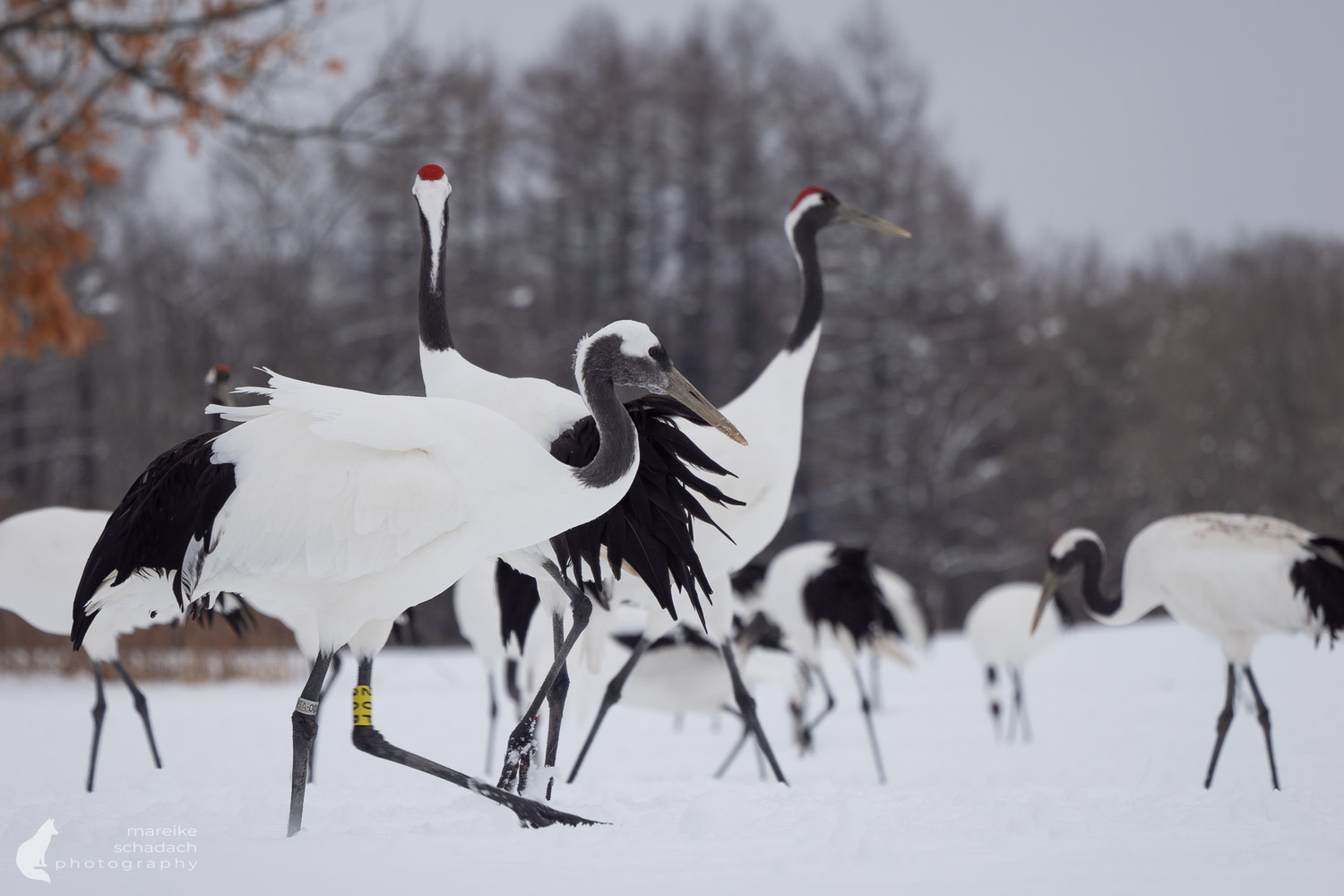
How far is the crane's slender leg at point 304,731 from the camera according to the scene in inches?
145

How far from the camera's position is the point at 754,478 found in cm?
521

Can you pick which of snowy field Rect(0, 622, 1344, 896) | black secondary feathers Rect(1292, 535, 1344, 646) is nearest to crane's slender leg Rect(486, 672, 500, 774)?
snowy field Rect(0, 622, 1344, 896)

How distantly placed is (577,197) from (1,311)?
18385mm

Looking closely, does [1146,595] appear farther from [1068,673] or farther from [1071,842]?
[1068,673]

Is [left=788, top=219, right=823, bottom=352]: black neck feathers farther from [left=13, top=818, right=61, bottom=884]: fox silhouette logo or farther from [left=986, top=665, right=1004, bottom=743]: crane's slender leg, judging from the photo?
[left=986, top=665, right=1004, bottom=743]: crane's slender leg

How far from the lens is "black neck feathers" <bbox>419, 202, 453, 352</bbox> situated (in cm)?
496

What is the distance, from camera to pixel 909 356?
22.2m

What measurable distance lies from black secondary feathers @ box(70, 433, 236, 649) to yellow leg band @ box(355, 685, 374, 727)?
1.91 ft

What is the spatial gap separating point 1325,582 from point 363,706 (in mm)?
4257

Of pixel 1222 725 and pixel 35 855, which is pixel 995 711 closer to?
pixel 1222 725

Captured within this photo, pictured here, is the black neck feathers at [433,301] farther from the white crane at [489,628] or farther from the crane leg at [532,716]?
the white crane at [489,628]

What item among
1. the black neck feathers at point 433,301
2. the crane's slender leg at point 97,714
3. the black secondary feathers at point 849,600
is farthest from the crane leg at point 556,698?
the black secondary feathers at point 849,600

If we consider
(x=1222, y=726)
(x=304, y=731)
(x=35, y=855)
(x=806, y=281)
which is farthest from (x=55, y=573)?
(x=1222, y=726)

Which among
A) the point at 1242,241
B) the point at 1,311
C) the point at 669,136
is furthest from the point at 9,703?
the point at 1242,241
